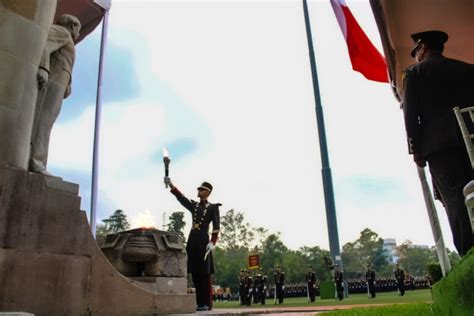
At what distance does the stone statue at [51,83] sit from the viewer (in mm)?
3633

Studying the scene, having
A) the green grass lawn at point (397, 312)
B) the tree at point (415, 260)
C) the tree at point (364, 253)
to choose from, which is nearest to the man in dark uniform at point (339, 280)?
the green grass lawn at point (397, 312)

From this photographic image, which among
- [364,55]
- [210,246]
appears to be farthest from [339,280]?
[210,246]

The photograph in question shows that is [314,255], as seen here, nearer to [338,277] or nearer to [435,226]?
[338,277]

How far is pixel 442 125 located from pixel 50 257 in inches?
127

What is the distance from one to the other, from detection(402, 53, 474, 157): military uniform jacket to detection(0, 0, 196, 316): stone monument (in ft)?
9.40

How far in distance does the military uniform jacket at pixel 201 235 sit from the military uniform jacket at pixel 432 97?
3528 millimetres

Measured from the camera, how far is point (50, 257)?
3174 millimetres

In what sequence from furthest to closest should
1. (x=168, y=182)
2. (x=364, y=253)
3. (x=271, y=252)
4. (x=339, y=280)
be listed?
(x=364, y=253)
(x=271, y=252)
(x=339, y=280)
(x=168, y=182)

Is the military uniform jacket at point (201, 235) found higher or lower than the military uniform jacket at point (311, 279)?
higher

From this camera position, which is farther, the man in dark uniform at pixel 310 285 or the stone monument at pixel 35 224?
the man in dark uniform at pixel 310 285

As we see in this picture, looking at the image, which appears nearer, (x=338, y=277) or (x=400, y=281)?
(x=338, y=277)

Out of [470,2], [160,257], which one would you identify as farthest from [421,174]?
[160,257]

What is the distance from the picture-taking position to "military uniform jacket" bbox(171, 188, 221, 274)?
595 centimetres

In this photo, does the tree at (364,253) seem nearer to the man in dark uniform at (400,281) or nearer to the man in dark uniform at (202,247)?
the man in dark uniform at (400,281)
